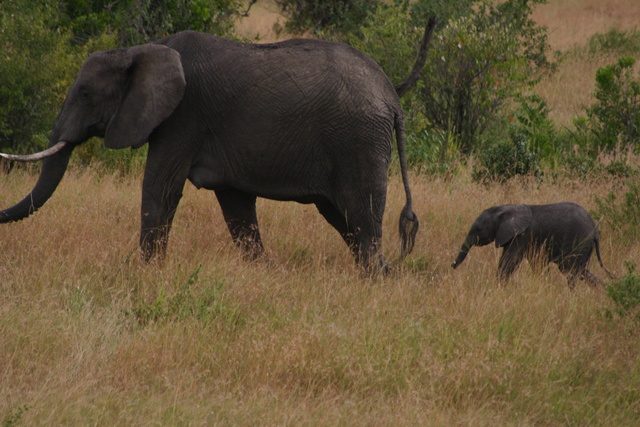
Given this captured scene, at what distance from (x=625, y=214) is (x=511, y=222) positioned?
5.72 feet

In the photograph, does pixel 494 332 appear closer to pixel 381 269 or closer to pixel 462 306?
pixel 462 306

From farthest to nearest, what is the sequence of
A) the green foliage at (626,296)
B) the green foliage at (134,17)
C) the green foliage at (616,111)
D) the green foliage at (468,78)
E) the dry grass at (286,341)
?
the green foliage at (134,17) < the green foliage at (468,78) < the green foliage at (616,111) < the green foliage at (626,296) < the dry grass at (286,341)

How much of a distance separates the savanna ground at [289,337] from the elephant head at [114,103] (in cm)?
53

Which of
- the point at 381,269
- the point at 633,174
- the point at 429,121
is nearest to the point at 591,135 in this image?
the point at 429,121

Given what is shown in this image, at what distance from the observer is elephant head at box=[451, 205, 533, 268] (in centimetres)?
687

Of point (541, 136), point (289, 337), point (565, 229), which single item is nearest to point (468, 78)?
point (541, 136)

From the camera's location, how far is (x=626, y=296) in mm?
5707

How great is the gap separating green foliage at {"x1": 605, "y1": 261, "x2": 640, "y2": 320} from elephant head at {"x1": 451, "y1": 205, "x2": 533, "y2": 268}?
1173 millimetres

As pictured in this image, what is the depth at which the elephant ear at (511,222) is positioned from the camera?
686 cm

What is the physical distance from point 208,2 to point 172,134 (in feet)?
21.8

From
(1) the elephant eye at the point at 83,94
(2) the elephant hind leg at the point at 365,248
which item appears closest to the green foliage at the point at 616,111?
(2) the elephant hind leg at the point at 365,248

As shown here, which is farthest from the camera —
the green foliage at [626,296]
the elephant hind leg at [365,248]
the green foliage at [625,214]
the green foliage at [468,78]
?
the green foliage at [468,78]

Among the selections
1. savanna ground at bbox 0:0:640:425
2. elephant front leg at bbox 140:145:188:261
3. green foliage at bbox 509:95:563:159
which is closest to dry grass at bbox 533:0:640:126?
green foliage at bbox 509:95:563:159

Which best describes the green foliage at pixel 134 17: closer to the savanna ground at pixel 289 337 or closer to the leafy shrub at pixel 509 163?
the leafy shrub at pixel 509 163
